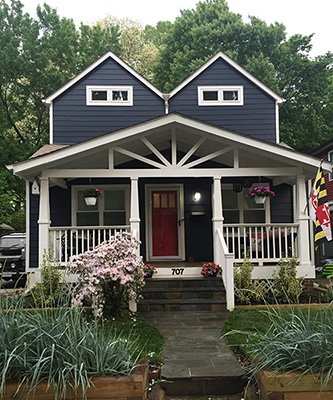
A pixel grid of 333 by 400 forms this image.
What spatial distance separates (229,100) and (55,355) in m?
10.2

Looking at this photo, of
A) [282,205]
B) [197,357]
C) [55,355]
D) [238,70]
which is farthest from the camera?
[238,70]

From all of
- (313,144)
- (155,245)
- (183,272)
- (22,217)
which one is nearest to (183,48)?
(313,144)

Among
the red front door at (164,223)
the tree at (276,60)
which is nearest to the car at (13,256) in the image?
the red front door at (164,223)

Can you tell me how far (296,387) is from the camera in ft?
11.7

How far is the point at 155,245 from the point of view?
1096 cm

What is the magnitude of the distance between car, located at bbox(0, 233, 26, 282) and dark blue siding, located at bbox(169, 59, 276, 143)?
6.75 meters

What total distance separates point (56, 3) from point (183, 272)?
2089cm

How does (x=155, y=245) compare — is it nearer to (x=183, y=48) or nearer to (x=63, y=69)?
(x=63, y=69)

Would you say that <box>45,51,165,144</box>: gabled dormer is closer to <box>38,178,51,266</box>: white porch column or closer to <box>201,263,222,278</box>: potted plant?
<box>38,178,51,266</box>: white porch column

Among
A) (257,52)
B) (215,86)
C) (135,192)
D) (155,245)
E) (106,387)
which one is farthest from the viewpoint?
(257,52)

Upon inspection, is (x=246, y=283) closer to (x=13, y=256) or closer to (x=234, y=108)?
(x=234, y=108)

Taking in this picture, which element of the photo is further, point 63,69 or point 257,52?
point 257,52

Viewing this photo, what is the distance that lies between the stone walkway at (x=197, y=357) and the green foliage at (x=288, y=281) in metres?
1.48

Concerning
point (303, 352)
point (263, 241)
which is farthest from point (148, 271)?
point (303, 352)
